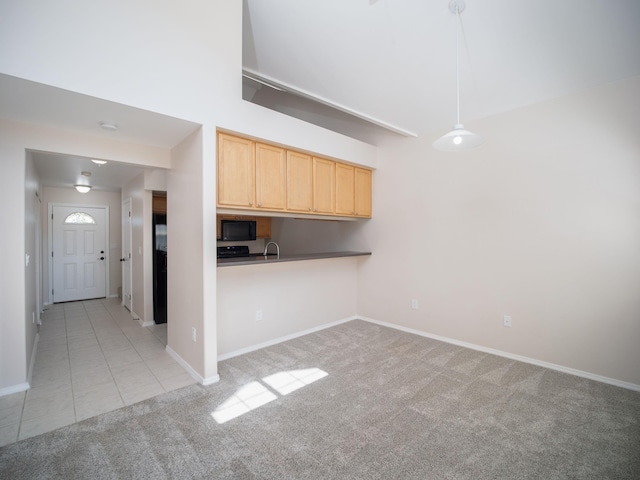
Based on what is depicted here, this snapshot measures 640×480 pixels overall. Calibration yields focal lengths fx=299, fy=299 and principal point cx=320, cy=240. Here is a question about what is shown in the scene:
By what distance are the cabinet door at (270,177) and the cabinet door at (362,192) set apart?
1.33m

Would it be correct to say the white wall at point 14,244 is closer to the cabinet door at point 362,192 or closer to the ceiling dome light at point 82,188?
the cabinet door at point 362,192

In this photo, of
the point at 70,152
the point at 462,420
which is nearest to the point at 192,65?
the point at 70,152

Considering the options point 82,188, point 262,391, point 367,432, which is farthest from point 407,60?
point 82,188

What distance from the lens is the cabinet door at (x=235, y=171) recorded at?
9.36 ft

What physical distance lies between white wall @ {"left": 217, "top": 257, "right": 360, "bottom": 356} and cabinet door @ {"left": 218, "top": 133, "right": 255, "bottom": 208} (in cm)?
81

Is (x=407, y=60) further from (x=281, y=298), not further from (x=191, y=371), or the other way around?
(x=191, y=371)

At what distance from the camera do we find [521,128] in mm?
3170

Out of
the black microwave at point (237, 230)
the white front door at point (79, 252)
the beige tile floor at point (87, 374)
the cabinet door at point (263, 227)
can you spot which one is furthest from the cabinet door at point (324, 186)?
the white front door at point (79, 252)

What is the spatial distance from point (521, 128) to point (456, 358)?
257cm

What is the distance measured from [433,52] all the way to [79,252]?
7.25 m

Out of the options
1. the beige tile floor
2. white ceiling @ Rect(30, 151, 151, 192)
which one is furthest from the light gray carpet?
white ceiling @ Rect(30, 151, 151, 192)

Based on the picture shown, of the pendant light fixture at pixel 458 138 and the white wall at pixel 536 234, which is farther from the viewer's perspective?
the white wall at pixel 536 234

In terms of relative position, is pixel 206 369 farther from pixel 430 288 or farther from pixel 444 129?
pixel 444 129

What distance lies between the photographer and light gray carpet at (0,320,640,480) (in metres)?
1.75
